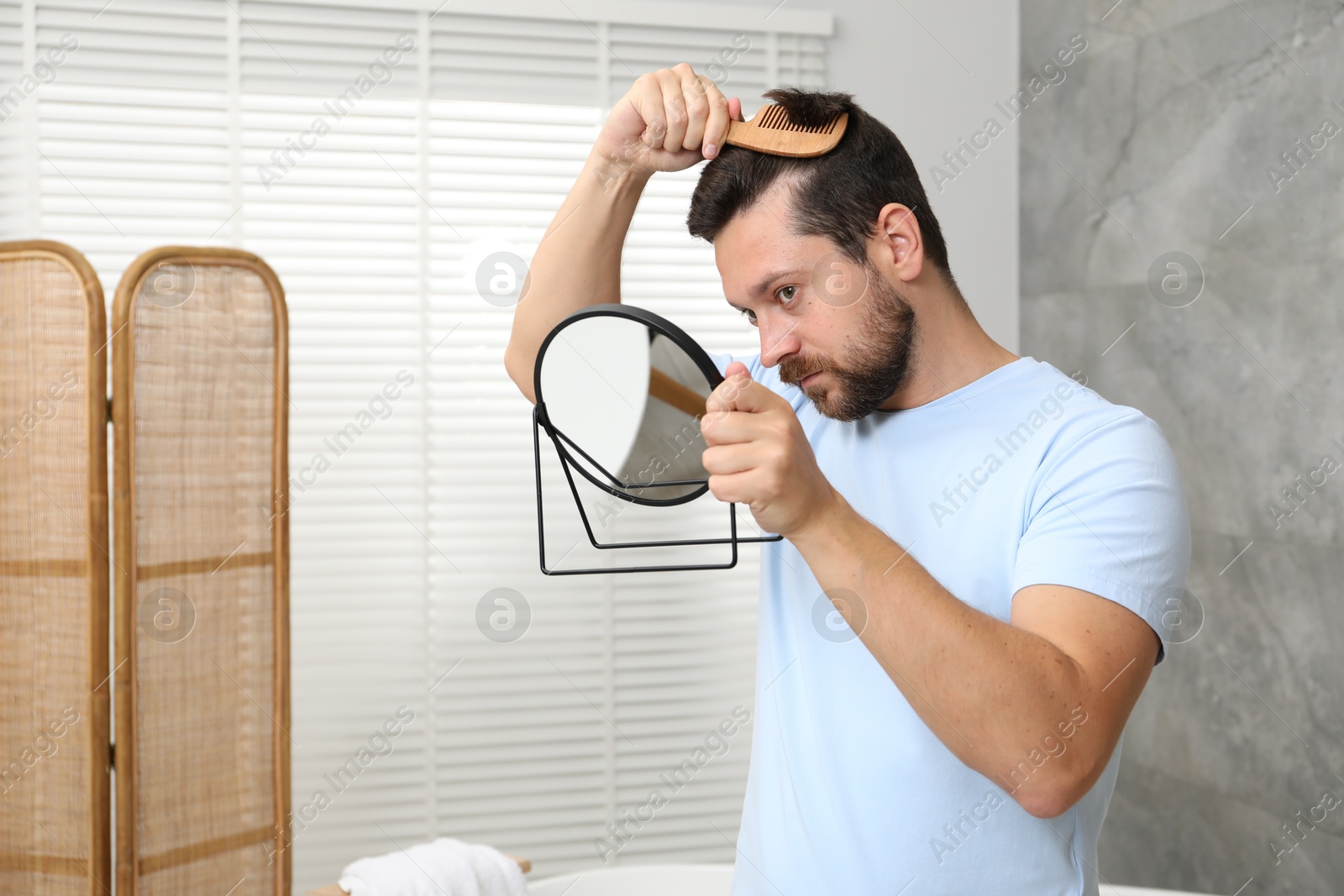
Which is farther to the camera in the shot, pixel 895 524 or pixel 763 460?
pixel 895 524

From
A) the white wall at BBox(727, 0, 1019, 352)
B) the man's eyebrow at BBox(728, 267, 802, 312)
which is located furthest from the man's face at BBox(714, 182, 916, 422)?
the white wall at BBox(727, 0, 1019, 352)

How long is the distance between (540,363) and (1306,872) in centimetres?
172

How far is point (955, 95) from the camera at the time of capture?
2.54 meters

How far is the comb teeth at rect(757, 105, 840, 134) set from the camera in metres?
0.95

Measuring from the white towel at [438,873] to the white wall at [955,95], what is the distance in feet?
5.43

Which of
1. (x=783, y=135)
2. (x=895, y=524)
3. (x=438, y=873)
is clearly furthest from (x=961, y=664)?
(x=438, y=873)

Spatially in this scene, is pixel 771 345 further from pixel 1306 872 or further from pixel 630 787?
pixel 630 787

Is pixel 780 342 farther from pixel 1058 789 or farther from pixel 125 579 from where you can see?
pixel 125 579

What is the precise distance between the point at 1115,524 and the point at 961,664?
0.20m

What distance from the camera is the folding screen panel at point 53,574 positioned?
4.99 ft

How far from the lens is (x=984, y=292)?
2.58 m

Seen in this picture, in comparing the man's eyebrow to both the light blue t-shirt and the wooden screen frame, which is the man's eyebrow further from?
the wooden screen frame

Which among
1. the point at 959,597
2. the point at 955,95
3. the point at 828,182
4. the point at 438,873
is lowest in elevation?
the point at 438,873

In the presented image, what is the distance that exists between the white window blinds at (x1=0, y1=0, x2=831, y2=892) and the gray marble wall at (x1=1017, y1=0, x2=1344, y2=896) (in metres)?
0.76
